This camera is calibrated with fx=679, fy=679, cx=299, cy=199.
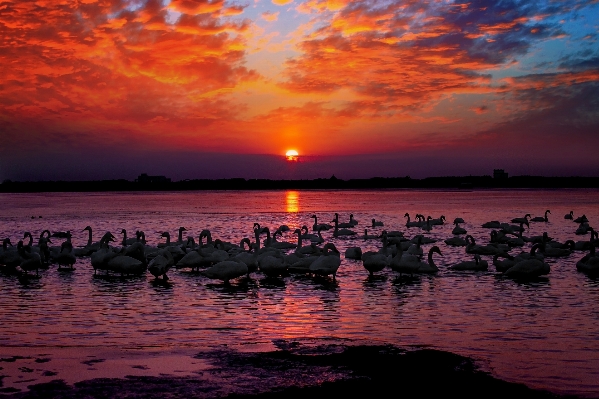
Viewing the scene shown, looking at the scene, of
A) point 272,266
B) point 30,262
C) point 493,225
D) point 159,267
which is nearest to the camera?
point 272,266

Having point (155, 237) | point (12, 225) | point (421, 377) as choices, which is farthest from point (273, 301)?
point (12, 225)

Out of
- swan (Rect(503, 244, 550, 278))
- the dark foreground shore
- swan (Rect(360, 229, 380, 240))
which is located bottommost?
swan (Rect(360, 229, 380, 240))

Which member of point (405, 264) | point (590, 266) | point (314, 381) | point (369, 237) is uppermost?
point (405, 264)

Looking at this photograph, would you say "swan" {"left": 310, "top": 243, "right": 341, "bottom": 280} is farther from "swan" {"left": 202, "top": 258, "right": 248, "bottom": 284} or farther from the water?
"swan" {"left": 202, "top": 258, "right": 248, "bottom": 284}

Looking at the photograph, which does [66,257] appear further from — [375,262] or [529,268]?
[529,268]

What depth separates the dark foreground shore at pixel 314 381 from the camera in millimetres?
8047

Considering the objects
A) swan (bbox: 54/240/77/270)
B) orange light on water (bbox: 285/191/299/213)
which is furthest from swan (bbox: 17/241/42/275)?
orange light on water (bbox: 285/191/299/213)

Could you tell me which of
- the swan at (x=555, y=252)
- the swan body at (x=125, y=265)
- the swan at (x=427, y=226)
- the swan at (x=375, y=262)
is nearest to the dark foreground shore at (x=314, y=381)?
the swan at (x=375, y=262)

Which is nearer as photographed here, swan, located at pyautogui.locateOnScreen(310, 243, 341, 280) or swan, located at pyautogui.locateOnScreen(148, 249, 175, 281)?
swan, located at pyautogui.locateOnScreen(310, 243, 341, 280)

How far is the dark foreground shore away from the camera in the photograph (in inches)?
317

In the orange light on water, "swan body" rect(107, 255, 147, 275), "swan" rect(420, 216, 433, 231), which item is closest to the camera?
"swan body" rect(107, 255, 147, 275)

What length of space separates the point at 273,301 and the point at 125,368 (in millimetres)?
6068

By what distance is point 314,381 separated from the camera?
850cm

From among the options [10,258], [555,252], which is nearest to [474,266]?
[555,252]
